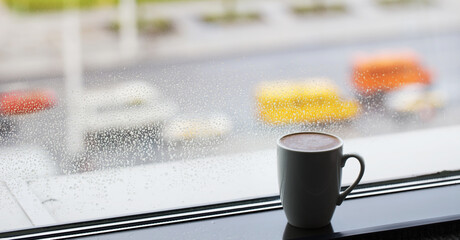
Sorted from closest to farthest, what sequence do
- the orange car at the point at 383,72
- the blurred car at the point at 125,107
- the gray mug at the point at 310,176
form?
the gray mug at the point at 310,176 < the blurred car at the point at 125,107 < the orange car at the point at 383,72

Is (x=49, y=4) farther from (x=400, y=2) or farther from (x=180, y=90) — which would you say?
(x=400, y=2)

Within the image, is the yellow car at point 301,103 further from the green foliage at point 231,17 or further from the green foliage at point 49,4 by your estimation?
the green foliage at point 49,4

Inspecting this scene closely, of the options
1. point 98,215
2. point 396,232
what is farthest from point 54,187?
point 396,232

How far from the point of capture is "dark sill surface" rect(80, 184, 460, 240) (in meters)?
0.77

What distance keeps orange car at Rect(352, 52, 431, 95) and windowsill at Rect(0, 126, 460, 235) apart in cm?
9

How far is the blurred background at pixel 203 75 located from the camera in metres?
0.80

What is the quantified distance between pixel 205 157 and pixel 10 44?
0.33 metres

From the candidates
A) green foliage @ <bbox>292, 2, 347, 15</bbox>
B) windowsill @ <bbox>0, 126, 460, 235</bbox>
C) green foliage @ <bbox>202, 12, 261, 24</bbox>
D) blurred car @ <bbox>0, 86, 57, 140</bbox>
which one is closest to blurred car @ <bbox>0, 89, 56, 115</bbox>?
blurred car @ <bbox>0, 86, 57, 140</bbox>

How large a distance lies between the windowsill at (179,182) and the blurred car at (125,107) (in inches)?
2.9

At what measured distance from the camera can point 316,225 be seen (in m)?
0.77

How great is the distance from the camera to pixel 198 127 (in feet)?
2.88

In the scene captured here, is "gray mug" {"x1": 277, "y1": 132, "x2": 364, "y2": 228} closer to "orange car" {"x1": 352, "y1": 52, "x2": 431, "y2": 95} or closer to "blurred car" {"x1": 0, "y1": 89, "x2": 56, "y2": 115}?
"orange car" {"x1": 352, "y1": 52, "x2": 431, "y2": 95}

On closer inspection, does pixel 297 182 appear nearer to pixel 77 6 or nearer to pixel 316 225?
pixel 316 225

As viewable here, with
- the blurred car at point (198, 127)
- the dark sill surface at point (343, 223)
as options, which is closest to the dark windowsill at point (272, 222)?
the dark sill surface at point (343, 223)
